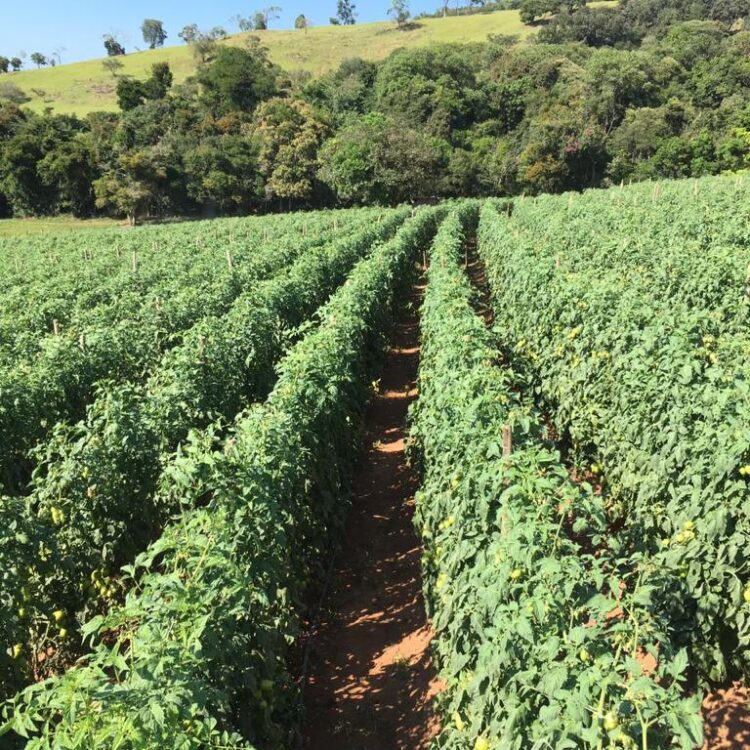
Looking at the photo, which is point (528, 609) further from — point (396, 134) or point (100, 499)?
point (396, 134)

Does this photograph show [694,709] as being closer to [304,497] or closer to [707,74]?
[304,497]

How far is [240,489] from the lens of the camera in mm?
4016

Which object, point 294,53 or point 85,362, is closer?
point 85,362

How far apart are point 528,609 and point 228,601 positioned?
1.59 m

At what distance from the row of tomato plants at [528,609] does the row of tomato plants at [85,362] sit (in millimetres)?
3464

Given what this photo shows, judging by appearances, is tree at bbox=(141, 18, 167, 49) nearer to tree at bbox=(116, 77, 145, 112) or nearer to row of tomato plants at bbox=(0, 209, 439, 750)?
tree at bbox=(116, 77, 145, 112)

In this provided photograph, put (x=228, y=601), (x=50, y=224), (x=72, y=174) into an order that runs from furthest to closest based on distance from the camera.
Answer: (x=72, y=174) → (x=50, y=224) → (x=228, y=601)

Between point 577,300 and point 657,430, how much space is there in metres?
3.03

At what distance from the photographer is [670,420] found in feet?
15.6

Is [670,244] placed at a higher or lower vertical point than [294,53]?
lower

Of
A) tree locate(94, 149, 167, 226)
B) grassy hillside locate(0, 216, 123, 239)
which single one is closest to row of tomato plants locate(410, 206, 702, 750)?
tree locate(94, 149, 167, 226)

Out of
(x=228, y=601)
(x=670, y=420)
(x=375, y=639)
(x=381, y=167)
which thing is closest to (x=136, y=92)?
(x=381, y=167)

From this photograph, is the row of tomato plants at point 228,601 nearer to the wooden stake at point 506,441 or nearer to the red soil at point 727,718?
the wooden stake at point 506,441

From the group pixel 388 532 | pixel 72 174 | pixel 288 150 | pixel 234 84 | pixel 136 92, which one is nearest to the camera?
pixel 388 532
